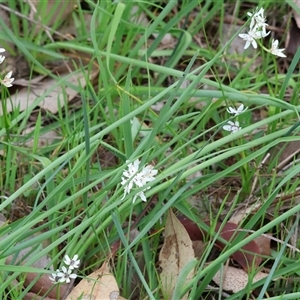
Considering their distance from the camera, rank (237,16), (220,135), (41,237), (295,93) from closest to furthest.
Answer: (41,237)
(295,93)
(220,135)
(237,16)

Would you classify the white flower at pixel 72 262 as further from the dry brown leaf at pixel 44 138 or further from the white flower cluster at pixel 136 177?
the dry brown leaf at pixel 44 138

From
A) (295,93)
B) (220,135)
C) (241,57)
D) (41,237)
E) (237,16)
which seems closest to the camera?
(41,237)

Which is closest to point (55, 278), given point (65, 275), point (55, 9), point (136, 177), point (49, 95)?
point (65, 275)

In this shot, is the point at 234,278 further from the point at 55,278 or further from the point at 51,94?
the point at 51,94

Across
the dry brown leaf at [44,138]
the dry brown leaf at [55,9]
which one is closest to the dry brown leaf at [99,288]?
the dry brown leaf at [44,138]

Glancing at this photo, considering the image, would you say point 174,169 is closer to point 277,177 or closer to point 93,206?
point 93,206

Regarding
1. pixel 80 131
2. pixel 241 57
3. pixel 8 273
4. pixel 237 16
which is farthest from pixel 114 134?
pixel 237 16
